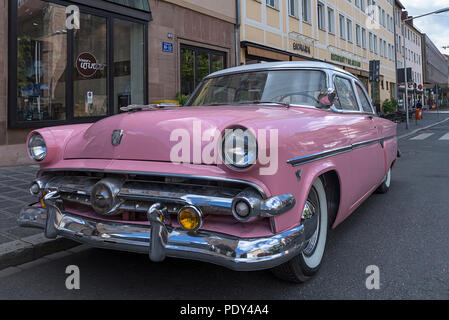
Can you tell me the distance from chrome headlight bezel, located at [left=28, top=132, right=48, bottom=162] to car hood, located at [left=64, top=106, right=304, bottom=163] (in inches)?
6.9

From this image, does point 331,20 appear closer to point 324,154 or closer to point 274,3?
point 274,3

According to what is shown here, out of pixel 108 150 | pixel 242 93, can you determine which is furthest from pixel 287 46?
pixel 108 150

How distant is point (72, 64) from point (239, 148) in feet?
26.3

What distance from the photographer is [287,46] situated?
698 inches

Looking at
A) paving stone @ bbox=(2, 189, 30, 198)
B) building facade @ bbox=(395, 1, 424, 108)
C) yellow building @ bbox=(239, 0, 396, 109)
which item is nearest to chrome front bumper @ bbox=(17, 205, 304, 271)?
paving stone @ bbox=(2, 189, 30, 198)

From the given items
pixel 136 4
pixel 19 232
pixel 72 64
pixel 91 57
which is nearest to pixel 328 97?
pixel 19 232

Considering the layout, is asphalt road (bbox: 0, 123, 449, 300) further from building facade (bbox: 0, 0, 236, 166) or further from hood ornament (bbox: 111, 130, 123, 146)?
building facade (bbox: 0, 0, 236, 166)

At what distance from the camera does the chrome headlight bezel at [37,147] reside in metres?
2.91

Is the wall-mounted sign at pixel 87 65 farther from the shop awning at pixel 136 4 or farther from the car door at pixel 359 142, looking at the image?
the car door at pixel 359 142

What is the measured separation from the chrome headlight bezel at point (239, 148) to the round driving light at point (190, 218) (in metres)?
0.31

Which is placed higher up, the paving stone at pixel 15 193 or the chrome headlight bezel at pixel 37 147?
the chrome headlight bezel at pixel 37 147

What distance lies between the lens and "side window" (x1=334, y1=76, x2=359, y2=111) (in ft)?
12.3

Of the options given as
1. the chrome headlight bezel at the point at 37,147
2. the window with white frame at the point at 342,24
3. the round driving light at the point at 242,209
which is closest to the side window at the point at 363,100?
the round driving light at the point at 242,209
